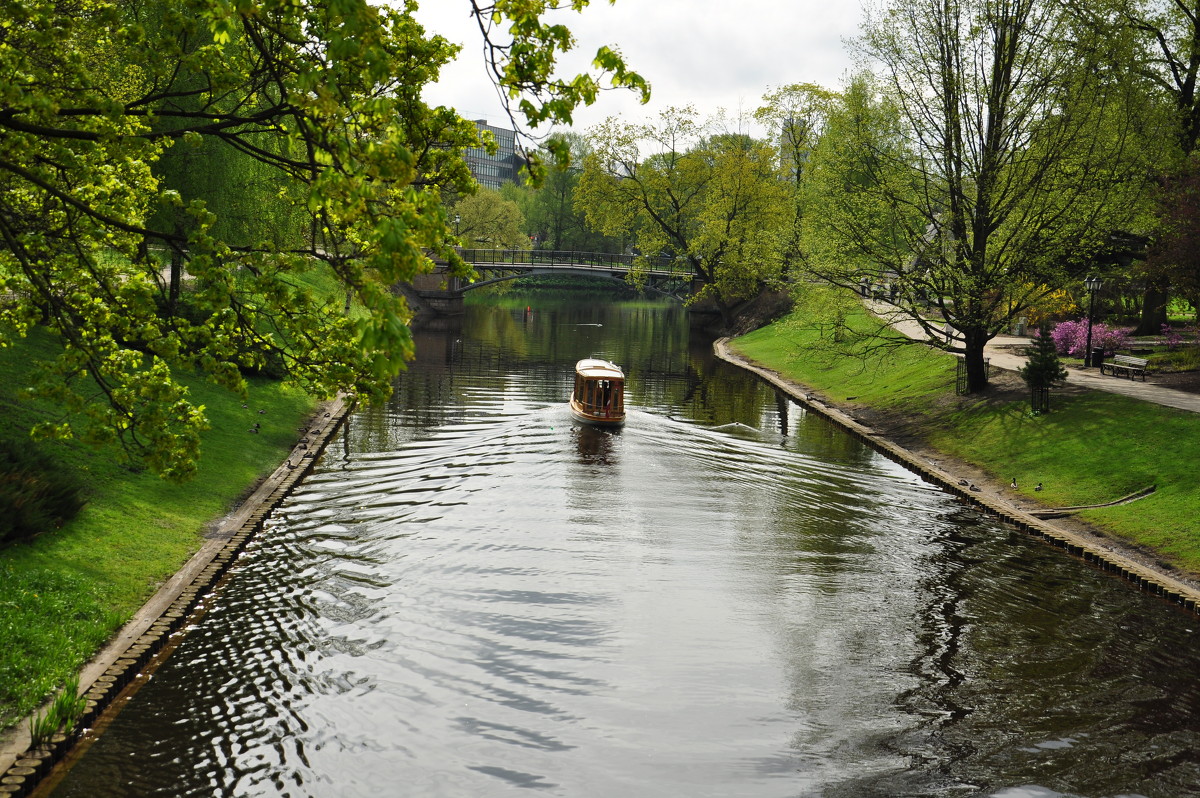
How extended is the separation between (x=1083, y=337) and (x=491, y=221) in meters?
75.3

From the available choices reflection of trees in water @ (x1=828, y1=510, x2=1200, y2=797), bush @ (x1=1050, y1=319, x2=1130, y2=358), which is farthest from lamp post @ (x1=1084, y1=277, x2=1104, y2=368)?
reflection of trees in water @ (x1=828, y1=510, x2=1200, y2=797)

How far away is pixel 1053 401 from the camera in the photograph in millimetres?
31406

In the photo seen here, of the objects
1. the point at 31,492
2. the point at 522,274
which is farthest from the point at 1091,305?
the point at 522,274

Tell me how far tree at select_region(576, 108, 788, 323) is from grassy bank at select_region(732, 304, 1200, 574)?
32.4 metres

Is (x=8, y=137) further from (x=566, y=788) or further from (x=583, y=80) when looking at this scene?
(x=566, y=788)

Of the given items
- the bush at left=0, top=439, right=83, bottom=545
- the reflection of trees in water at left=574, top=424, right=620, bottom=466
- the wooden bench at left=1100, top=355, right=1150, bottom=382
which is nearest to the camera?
the bush at left=0, top=439, right=83, bottom=545

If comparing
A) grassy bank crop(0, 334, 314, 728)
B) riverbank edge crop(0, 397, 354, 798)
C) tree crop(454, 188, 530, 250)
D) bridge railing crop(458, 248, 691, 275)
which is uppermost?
tree crop(454, 188, 530, 250)

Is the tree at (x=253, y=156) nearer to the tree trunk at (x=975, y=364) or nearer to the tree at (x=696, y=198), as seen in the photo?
the tree trunk at (x=975, y=364)

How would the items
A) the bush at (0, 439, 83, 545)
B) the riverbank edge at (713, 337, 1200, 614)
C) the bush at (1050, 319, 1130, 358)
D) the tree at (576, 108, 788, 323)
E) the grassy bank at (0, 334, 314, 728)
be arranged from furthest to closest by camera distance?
the tree at (576, 108, 788, 323) → the bush at (1050, 319, 1130, 358) → the riverbank edge at (713, 337, 1200, 614) → the bush at (0, 439, 83, 545) → the grassy bank at (0, 334, 314, 728)

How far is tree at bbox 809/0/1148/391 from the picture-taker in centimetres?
3278

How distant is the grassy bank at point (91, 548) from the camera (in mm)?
12961

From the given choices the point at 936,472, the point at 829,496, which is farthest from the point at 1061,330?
the point at 829,496

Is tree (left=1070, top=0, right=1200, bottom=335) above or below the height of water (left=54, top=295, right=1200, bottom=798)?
above

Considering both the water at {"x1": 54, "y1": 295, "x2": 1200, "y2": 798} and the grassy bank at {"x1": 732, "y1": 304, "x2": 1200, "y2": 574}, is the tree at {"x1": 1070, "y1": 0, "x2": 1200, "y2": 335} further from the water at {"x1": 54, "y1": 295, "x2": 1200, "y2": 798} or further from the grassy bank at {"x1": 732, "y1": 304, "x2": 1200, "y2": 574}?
the water at {"x1": 54, "y1": 295, "x2": 1200, "y2": 798}
